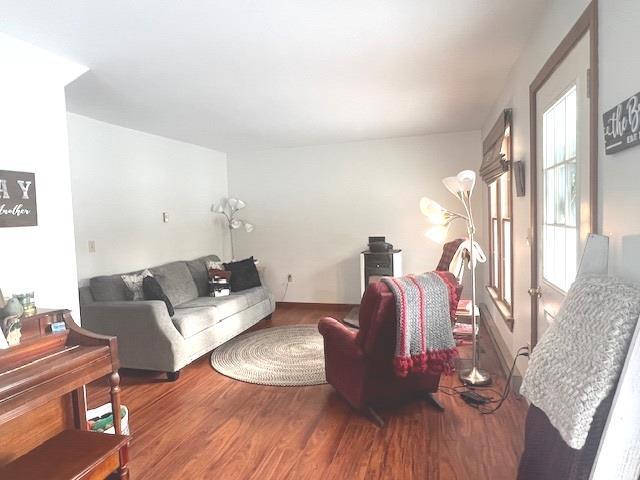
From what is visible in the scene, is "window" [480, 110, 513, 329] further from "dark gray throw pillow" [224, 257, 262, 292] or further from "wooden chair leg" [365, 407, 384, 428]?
"dark gray throw pillow" [224, 257, 262, 292]

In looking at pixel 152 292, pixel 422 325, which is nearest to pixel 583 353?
pixel 422 325

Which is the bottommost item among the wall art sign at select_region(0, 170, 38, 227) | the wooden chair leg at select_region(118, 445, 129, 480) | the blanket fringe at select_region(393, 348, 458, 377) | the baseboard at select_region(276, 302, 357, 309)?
the baseboard at select_region(276, 302, 357, 309)

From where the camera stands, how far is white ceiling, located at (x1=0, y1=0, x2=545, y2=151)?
1.98 metres

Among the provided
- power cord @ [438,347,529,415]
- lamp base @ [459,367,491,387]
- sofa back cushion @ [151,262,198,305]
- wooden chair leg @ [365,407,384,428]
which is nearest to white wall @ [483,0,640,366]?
power cord @ [438,347,529,415]

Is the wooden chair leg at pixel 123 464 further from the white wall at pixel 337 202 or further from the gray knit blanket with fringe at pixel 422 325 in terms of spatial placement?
the white wall at pixel 337 202

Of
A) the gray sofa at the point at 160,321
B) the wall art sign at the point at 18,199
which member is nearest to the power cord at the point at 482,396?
the gray sofa at the point at 160,321

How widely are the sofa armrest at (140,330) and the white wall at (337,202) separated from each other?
264 centimetres

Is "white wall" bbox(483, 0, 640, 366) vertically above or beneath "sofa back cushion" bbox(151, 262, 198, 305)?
above

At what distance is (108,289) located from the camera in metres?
3.66

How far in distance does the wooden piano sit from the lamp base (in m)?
2.35

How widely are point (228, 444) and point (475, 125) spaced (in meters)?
4.18

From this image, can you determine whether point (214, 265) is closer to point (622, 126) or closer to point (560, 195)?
point (560, 195)

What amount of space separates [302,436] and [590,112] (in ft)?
7.20

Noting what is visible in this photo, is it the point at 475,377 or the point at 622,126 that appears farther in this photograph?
the point at 475,377
